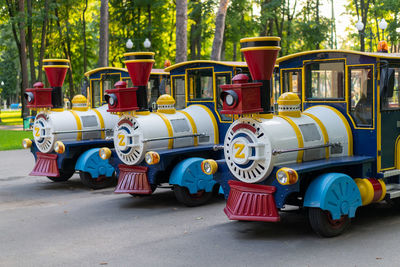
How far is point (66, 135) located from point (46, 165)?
0.77 meters

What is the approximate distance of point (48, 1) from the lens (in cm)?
3002

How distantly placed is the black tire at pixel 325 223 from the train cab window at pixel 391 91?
5.83 feet

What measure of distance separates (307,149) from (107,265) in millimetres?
3053

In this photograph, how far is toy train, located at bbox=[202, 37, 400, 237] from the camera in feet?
23.0

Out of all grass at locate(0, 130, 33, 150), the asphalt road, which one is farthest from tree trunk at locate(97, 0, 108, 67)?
the asphalt road

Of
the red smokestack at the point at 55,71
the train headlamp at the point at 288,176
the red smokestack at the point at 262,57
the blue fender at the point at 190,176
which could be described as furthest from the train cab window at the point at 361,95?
the red smokestack at the point at 55,71

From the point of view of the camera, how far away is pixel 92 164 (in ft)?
36.9

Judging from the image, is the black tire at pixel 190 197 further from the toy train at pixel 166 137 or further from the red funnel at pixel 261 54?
Answer: the red funnel at pixel 261 54

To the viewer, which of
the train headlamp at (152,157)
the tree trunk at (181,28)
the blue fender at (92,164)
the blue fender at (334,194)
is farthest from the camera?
the tree trunk at (181,28)

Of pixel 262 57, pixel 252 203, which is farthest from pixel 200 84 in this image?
pixel 252 203

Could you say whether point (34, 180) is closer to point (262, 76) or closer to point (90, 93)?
point (90, 93)

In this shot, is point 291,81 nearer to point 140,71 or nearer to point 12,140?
point 140,71

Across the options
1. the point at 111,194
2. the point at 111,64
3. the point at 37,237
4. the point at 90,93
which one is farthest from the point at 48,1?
the point at 37,237

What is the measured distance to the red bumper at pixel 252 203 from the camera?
6984mm
